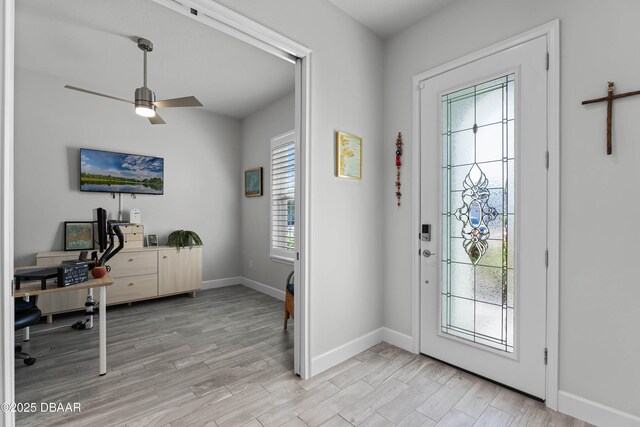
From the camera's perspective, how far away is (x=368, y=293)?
2.67 metres

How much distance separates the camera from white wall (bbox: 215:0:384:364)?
2207mm

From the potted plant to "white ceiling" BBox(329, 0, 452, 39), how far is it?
351 centimetres

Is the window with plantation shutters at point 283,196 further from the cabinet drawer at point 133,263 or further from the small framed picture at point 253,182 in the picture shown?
the cabinet drawer at point 133,263

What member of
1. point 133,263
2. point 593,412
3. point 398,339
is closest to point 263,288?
point 133,263

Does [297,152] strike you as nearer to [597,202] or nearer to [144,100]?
[144,100]

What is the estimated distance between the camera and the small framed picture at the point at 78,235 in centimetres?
357

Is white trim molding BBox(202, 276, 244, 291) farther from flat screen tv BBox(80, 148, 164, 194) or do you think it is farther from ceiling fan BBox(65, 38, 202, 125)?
ceiling fan BBox(65, 38, 202, 125)

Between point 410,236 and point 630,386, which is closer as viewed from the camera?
point 630,386

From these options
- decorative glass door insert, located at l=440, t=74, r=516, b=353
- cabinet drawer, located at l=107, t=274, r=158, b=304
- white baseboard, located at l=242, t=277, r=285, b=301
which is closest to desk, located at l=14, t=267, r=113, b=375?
cabinet drawer, located at l=107, t=274, r=158, b=304

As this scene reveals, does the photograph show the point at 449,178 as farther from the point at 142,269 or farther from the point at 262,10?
the point at 142,269

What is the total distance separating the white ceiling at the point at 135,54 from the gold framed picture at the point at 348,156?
1446mm

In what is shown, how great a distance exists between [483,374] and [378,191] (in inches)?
Result: 64.9

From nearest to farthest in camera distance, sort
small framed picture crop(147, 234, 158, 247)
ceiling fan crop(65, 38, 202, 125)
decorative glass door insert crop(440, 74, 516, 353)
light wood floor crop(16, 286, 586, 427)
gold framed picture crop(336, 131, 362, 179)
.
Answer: light wood floor crop(16, 286, 586, 427) → decorative glass door insert crop(440, 74, 516, 353) → gold framed picture crop(336, 131, 362, 179) → ceiling fan crop(65, 38, 202, 125) → small framed picture crop(147, 234, 158, 247)

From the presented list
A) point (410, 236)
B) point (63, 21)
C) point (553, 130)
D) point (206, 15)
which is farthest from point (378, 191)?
point (63, 21)
